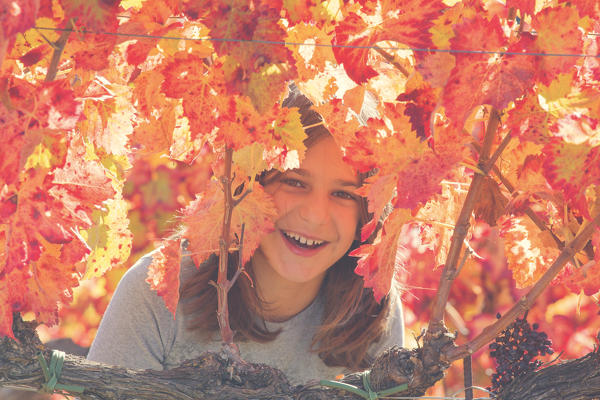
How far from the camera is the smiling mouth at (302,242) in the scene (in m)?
1.30

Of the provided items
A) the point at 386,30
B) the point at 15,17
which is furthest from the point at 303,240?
the point at 15,17

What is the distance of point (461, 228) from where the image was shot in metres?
0.81

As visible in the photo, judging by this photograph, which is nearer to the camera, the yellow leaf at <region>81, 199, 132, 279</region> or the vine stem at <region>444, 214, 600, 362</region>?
the vine stem at <region>444, 214, 600, 362</region>

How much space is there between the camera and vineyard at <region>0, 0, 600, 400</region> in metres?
0.69

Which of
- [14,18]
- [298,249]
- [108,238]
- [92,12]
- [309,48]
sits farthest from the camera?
[298,249]

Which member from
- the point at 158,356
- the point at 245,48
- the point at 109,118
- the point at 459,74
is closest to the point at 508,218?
the point at 459,74

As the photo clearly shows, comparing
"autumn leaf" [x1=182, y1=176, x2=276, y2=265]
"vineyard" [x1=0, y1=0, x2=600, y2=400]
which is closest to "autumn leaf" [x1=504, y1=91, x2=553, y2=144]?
"vineyard" [x1=0, y1=0, x2=600, y2=400]

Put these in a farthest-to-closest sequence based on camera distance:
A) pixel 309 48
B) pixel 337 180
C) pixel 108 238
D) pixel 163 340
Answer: pixel 163 340 < pixel 337 180 < pixel 108 238 < pixel 309 48

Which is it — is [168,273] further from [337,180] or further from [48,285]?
[337,180]

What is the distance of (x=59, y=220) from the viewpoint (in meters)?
0.73

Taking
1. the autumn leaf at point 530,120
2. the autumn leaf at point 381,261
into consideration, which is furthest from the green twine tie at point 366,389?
the autumn leaf at point 530,120

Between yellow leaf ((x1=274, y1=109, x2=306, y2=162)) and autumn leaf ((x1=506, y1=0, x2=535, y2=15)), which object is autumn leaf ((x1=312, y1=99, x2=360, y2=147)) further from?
autumn leaf ((x1=506, y1=0, x2=535, y2=15))

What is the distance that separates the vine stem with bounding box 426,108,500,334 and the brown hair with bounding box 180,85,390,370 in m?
0.56

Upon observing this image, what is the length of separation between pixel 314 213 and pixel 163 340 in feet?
1.76
